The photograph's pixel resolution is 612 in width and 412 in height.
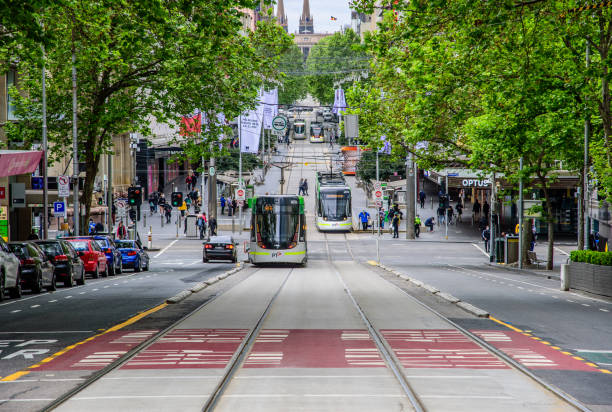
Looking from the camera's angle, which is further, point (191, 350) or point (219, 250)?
point (219, 250)

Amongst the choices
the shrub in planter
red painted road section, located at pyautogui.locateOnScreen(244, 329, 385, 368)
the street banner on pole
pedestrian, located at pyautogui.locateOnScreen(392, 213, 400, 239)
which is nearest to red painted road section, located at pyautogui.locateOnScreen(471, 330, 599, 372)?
red painted road section, located at pyautogui.locateOnScreen(244, 329, 385, 368)

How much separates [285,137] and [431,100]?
108257mm

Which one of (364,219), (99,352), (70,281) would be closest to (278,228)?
(70,281)

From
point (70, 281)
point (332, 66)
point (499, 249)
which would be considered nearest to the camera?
point (70, 281)

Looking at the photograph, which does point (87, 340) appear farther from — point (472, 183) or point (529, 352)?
point (472, 183)

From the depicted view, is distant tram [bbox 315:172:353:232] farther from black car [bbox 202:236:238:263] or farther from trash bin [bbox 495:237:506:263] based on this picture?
black car [bbox 202:236:238:263]

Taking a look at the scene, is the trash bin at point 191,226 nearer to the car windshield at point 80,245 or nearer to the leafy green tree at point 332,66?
the car windshield at point 80,245

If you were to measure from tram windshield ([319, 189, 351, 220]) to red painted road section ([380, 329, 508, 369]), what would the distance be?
49351 mm

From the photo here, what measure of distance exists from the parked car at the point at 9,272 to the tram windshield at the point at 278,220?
16.7 metres

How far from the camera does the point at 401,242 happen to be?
2362 inches

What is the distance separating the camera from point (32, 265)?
23.8 m

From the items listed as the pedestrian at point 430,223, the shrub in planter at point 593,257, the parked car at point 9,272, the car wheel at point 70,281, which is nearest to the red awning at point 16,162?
the parked car at point 9,272

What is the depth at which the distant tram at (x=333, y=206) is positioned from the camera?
64438mm

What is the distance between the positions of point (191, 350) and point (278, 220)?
25677mm
